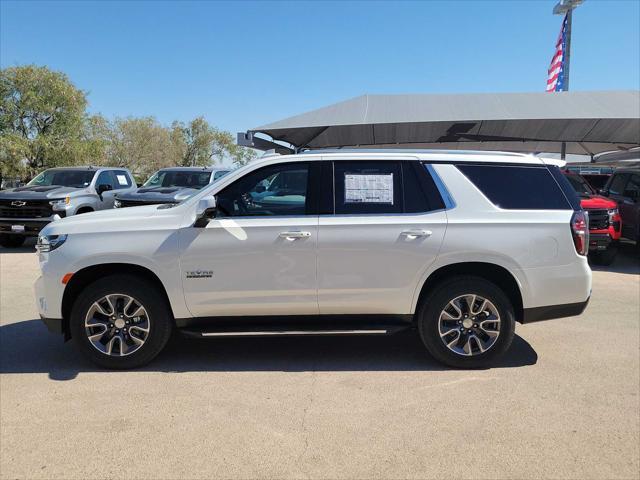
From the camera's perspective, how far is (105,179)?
43.9 ft

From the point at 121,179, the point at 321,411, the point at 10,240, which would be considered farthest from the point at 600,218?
the point at 10,240

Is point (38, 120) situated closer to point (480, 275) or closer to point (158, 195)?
point (158, 195)

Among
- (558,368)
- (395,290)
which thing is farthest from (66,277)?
(558,368)

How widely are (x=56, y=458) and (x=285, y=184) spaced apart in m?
2.65

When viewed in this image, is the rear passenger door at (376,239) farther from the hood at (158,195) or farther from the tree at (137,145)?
the tree at (137,145)

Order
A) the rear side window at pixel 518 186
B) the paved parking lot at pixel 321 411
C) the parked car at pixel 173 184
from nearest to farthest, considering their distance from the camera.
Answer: the paved parking lot at pixel 321 411 < the rear side window at pixel 518 186 < the parked car at pixel 173 184

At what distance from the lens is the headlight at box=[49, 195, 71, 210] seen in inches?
444

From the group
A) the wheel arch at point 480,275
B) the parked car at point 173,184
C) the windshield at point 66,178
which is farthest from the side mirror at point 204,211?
the windshield at point 66,178

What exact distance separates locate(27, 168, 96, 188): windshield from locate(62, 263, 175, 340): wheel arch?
9.33 metres

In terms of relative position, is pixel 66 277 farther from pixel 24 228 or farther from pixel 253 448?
pixel 24 228

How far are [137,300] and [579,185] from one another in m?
9.91

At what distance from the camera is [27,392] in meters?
3.99

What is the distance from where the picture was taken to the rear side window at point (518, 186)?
14.5 ft

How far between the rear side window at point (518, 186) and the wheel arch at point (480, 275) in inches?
21.9
